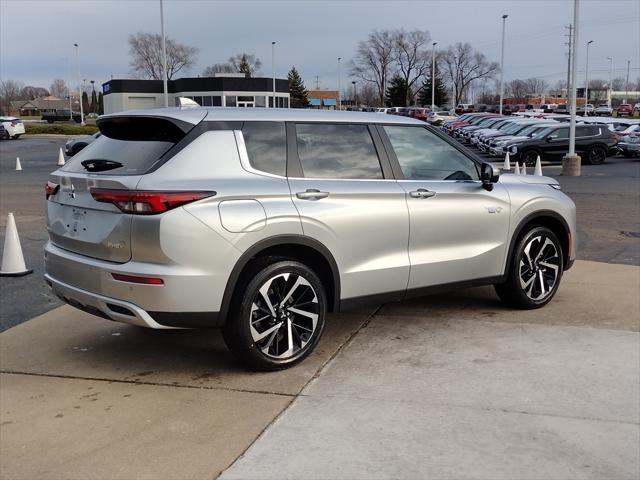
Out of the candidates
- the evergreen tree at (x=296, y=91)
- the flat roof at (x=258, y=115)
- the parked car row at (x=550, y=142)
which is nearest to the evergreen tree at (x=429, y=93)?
the evergreen tree at (x=296, y=91)

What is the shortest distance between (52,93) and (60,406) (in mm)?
181382

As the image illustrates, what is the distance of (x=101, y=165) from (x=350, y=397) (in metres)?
2.32

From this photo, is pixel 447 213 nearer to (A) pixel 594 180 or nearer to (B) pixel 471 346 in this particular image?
(B) pixel 471 346

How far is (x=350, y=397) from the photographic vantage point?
4.39m

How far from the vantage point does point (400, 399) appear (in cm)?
436

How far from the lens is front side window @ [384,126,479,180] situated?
221 inches

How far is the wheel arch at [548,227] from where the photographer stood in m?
6.17

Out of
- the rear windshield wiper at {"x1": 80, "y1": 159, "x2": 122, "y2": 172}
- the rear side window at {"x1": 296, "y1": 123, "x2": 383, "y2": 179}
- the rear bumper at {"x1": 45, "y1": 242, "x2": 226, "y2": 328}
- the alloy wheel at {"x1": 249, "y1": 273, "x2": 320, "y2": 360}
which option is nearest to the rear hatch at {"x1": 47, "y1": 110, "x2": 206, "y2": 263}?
the rear windshield wiper at {"x1": 80, "y1": 159, "x2": 122, "y2": 172}

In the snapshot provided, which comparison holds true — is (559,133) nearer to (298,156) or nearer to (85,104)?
(298,156)

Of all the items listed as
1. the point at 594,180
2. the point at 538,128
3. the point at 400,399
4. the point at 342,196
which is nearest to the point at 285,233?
the point at 342,196

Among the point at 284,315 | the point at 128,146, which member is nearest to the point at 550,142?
the point at 284,315

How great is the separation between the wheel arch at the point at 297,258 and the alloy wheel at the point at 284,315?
184mm

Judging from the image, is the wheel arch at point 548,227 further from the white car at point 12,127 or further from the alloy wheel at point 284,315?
the white car at point 12,127

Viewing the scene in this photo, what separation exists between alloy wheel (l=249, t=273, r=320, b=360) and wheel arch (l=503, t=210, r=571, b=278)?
2190mm
